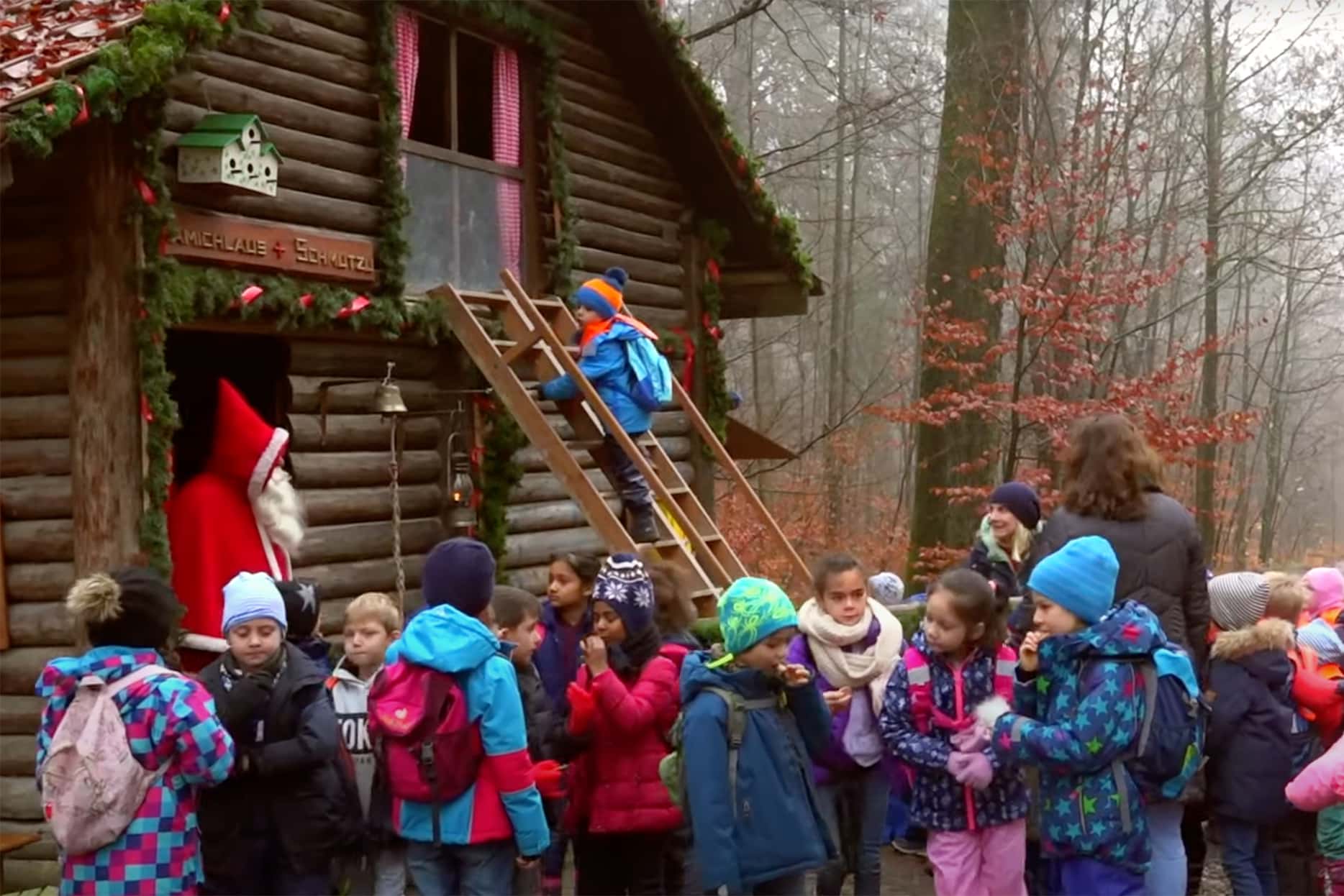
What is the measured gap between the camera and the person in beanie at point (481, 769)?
500 centimetres

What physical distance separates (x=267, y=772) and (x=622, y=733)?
4.78 ft

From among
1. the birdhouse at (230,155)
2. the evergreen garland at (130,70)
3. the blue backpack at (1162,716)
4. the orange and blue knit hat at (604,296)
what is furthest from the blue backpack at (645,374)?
the blue backpack at (1162,716)

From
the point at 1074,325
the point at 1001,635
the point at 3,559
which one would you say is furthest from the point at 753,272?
the point at 1001,635

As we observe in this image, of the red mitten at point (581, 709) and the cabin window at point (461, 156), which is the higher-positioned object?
the cabin window at point (461, 156)

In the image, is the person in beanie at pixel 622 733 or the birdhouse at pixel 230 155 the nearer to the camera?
the person in beanie at pixel 622 733

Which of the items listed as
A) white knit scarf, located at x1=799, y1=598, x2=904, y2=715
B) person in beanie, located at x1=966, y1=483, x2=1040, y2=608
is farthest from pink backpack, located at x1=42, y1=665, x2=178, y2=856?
person in beanie, located at x1=966, y1=483, x2=1040, y2=608

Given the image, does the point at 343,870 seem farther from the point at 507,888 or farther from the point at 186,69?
the point at 186,69

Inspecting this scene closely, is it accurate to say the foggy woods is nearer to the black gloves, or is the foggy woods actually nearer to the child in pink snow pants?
the child in pink snow pants

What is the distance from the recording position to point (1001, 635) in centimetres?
548

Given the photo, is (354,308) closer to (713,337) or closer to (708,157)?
(708,157)

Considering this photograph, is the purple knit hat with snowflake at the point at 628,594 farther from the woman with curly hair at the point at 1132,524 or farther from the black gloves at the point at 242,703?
the woman with curly hair at the point at 1132,524

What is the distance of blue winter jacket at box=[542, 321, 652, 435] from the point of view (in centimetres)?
1024

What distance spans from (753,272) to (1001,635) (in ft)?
30.0

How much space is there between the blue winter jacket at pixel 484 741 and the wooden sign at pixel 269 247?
4294 mm
